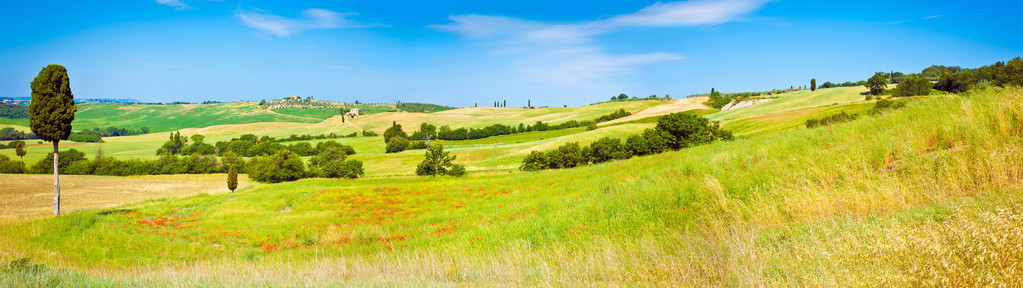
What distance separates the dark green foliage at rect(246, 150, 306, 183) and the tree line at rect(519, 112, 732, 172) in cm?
4126

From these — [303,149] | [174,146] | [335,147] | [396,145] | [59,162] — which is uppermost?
[174,146]

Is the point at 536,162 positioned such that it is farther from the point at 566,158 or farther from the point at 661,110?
the point at 661,110

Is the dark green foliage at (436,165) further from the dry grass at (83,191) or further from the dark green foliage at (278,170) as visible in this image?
the dry grass at (83,191)

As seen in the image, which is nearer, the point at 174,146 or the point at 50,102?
the point at 50,102

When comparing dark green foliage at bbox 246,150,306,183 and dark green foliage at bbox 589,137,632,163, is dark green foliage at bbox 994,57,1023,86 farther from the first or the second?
dark green foliage at bbox 246,150,306,183

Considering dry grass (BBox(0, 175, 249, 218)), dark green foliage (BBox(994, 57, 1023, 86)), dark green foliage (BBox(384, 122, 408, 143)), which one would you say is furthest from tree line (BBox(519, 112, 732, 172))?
dark green foliage (BBox(384, 122, 408, 143))

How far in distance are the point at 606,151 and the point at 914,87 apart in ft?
216

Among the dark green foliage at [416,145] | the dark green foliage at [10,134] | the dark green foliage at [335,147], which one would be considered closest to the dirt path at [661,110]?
the dark green foliage at [416,145]

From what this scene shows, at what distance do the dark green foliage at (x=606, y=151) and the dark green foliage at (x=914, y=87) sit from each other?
191 feet

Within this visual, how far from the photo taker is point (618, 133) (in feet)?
306

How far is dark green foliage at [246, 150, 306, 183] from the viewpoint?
71.6 meters

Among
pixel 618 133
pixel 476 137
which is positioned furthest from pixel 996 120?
pixel 476 137

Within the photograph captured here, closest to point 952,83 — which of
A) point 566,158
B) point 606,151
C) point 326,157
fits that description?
point 606,151

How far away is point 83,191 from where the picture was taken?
2074 inches
